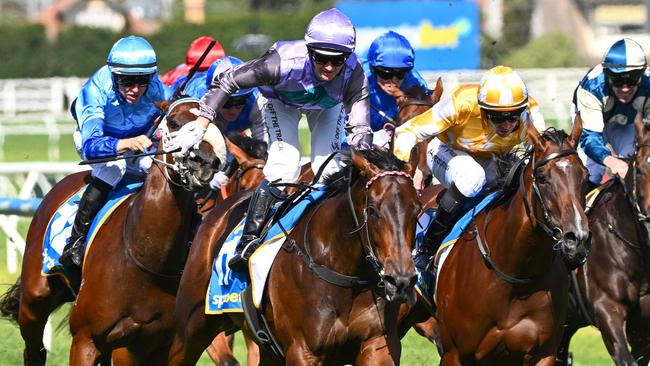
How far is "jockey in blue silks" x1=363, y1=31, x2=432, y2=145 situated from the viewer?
820cm

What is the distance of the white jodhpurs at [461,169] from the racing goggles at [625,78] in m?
1.31

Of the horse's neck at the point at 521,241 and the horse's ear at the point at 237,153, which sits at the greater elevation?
the horse's neck at the point at 521,241

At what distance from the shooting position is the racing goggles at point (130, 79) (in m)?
6.83

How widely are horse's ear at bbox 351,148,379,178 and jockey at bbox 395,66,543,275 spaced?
0.45 meters

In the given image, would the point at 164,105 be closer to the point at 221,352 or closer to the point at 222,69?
the point at 222,69

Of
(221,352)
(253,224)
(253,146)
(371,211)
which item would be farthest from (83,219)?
(371,211)

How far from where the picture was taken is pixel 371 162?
5336mm

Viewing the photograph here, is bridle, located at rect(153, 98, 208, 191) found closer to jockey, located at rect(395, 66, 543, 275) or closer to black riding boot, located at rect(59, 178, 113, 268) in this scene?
black riding boot, located at rect(59, 178, 113, 268)

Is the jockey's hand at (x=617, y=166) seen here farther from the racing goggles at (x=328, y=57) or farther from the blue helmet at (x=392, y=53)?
the racing goggles at (x=328, y=57)

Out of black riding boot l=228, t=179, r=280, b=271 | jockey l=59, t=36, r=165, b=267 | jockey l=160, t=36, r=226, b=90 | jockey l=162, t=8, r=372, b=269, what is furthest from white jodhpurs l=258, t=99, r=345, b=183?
jockey l=160, t=36, r=226, b=90

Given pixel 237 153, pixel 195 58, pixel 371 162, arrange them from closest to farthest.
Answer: pixel 371 162 < pixel 237 153 < pixel 195 58

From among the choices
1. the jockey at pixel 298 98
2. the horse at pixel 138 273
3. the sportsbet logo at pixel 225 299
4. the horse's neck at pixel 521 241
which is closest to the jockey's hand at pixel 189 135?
the jockey at pixel 298 98

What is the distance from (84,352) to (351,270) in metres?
1.77

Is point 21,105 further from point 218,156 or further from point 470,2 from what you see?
point 218,156
